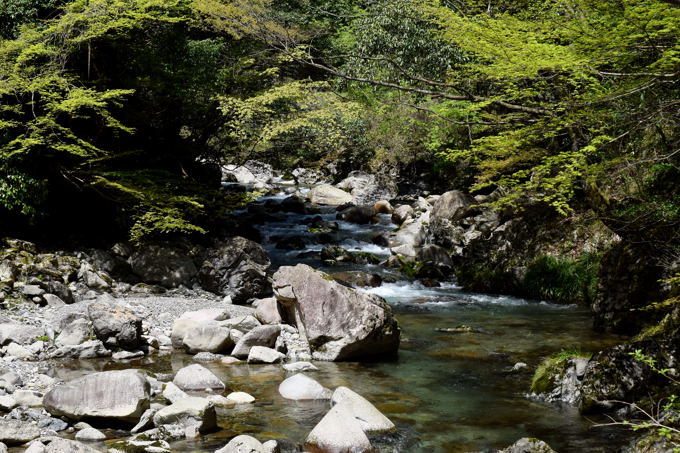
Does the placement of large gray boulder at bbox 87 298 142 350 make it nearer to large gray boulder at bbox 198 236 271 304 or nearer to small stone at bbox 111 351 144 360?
small stone at bbox 111 351 144 360

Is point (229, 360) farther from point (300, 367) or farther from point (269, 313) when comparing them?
point (269, 313)

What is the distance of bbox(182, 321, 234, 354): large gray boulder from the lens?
9.32 meters

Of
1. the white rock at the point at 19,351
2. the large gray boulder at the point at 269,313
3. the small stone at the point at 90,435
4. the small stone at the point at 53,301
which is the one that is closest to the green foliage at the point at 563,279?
the large gray boulder at the point at 269,313

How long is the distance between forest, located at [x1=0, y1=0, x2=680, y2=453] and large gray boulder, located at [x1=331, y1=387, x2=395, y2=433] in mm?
68

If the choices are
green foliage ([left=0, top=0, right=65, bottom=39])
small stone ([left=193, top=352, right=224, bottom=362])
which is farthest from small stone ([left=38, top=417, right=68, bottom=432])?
green foliage ([left=0, top=0, right=65, bottom=39])

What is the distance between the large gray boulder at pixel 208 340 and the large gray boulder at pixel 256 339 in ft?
0.80

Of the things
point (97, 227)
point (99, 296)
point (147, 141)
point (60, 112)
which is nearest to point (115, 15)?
point (60, 112)

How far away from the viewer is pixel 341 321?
9148 millimetres

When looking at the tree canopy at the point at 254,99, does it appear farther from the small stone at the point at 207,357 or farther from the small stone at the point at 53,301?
the small stone at the point at 207,357

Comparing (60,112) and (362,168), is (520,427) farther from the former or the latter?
(362,168)

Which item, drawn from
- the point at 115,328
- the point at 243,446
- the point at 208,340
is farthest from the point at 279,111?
the point at 243,446

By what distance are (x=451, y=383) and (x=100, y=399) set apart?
4501 mm

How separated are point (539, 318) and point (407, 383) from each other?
4.96 m

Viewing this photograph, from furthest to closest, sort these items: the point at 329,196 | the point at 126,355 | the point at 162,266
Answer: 1. the point at 329,196
2. the point at 162,266
3. the point at 126,355
